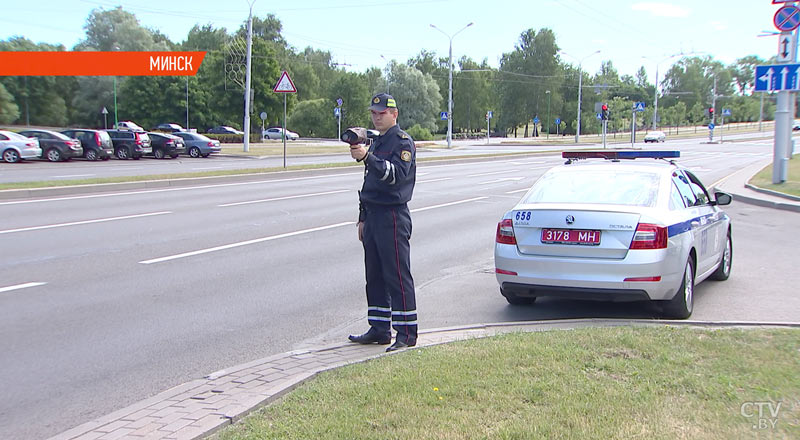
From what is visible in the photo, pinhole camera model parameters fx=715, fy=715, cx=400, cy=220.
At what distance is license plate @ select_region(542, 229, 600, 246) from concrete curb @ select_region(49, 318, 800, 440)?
1.01 m

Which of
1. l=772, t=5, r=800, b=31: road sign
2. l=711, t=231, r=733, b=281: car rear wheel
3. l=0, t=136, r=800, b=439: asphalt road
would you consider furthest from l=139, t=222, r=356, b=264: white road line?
l=772, t=5, r=800, b=31: road sign

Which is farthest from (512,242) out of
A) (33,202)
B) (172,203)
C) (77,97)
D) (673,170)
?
(77,97)

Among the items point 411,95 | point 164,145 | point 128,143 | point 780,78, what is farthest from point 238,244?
point 411,95

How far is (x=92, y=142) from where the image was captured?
33.4 metres

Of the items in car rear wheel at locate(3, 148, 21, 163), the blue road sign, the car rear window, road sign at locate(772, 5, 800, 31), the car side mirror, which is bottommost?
car rear wheel at locate(3, 148, 21, 163)

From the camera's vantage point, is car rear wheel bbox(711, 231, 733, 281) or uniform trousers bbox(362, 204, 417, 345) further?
Result: car rear wheel bbox(711, 231, 733, 281)

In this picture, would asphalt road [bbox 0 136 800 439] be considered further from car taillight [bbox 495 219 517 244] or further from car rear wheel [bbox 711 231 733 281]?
car taillight [bbox 495 219 517 244]

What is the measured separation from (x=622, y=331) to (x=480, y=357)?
1.39 m

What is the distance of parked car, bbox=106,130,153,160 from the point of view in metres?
35.2

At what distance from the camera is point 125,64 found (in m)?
75.1

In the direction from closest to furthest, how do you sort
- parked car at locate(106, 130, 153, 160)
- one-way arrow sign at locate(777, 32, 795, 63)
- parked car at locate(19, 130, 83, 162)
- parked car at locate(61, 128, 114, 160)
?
1. one-way arrow sign at locate(777, 32, 795, 63)
2. parked car at locate(19, 130, 83, 162)
3. parked car at locate(61, 128, 114, 160)
4. parked car at locate(106, 130, 153, 160)

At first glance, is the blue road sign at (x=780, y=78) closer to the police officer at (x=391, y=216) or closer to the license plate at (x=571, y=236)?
the license plate at (x=571, y=236)
